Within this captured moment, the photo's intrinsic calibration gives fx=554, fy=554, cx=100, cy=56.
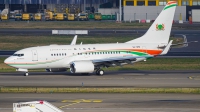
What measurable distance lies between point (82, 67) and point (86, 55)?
216cm

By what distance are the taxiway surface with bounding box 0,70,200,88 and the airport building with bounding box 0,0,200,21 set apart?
3668 inches

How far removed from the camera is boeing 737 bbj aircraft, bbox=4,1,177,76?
191ft

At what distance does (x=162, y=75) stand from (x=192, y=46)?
32.4 m

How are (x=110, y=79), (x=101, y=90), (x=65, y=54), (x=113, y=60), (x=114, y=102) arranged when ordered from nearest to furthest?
1. (x=114, y=102)
2. (x=101, y=90)
3. (x=110, y=79)
4. (x=113, y=60)
5. (x=65, y=54)

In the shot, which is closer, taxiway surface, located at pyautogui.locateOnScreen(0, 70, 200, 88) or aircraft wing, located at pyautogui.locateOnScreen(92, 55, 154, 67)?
taxiway surface, located at pyautogui.locateOnScreen(0, 70, 200, 88)

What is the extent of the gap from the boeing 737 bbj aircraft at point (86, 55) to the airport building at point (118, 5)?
9153 cm

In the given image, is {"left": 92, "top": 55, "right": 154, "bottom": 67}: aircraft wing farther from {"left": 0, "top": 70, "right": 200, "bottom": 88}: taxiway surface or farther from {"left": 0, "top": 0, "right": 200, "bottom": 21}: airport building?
{"left": 0, "top": 0, "right": 200, "bottom": 21}: airport building

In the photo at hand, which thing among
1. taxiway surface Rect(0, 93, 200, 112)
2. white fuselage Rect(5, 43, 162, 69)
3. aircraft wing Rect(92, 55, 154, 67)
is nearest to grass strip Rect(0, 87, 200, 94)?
taxiway surface Rect(0, 93, 200, 112)

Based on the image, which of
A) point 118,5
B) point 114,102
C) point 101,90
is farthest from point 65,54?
point 118,5

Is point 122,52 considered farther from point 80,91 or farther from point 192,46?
point 192,46

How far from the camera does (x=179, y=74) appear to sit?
59.5 m

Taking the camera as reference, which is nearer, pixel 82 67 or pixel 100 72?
pixel 82 67

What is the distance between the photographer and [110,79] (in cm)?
5578

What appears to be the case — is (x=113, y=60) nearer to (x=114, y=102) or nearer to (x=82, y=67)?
(x=82, y=67)
